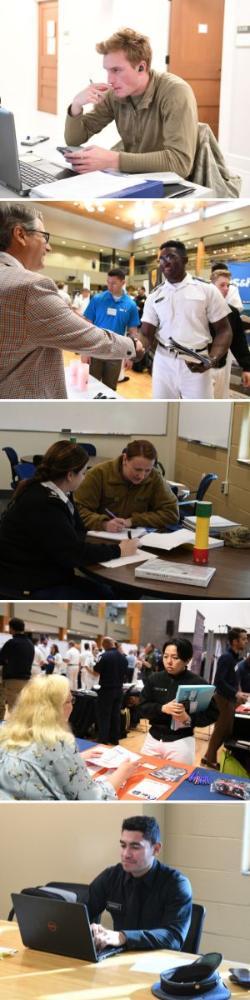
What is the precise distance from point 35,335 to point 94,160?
723 mm

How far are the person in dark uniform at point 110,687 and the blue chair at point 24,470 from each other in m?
0.54

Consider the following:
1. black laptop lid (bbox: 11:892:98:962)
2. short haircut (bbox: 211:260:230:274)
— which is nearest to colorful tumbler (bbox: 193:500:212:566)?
short haircut (bbox: 211:260:230:274)

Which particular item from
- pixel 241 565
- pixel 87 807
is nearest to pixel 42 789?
pixel 87 807

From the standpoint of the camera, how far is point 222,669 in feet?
11.0

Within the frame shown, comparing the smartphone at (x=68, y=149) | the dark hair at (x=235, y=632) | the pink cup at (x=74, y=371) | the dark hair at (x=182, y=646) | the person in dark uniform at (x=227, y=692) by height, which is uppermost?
the smartphone at (x=68, y=149)

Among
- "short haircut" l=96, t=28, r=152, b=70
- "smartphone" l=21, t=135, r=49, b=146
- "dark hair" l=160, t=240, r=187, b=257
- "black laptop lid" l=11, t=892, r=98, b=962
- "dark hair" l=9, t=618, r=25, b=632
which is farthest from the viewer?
"black laptop lid" l=11, t=892, r=98, b=962

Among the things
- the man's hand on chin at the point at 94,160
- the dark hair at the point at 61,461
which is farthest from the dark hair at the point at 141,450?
the man's hand on chin at the point at 94,160

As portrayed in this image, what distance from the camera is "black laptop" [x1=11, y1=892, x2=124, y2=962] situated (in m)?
3.61

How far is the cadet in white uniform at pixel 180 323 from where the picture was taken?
2.91 metres

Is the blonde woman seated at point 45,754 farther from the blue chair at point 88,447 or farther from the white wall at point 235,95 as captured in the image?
the white wall at point 235,95

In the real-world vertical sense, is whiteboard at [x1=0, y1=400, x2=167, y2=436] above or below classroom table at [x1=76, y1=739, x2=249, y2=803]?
above

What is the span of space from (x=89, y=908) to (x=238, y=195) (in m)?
2.28

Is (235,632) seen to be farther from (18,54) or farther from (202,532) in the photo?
(18,54)

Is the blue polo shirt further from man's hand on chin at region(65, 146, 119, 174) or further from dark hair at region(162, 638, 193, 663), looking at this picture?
dark hair at region(162, 638, 193, 663)
